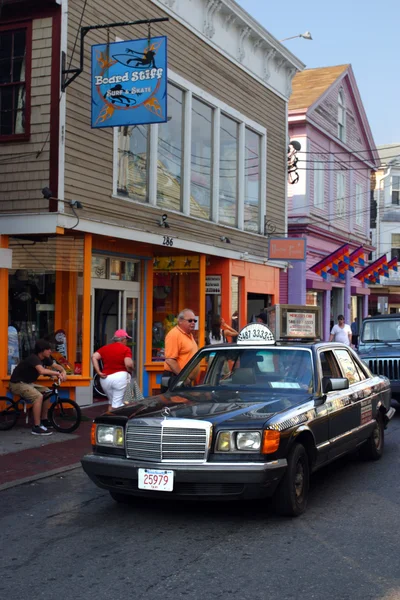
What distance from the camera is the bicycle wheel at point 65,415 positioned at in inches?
445

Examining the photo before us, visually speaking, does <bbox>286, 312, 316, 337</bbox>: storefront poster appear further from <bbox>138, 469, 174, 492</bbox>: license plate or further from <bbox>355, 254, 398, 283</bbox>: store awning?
<bbox>355, 254, 398, 283</bbox>: store awning

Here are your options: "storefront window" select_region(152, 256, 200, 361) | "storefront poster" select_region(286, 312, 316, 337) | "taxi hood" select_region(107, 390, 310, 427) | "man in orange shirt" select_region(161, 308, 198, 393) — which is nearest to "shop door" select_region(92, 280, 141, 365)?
"storefront window" select_region(152, 256, 200, 361)

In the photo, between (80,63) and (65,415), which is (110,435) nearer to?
(65,415)

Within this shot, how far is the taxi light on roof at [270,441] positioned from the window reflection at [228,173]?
11.9 m

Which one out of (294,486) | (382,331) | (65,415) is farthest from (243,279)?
(294,486)

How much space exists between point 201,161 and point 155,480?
11.9m

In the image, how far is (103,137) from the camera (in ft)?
43.5

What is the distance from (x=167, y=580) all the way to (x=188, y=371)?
3.39 meters

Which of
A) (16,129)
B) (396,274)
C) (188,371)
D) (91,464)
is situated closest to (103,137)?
(16,129)

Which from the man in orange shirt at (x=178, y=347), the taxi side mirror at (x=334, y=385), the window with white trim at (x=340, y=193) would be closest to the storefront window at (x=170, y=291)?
the man in orange shirt at (x=178, y=347)

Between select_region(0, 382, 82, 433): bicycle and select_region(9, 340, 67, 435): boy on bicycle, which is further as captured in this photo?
select_region(0, 382, 82, 433): bicycle

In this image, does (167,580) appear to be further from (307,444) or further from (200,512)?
(307,444)

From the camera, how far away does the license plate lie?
5988mm

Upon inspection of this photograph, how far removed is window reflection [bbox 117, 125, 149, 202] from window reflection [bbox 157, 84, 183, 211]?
52cm
